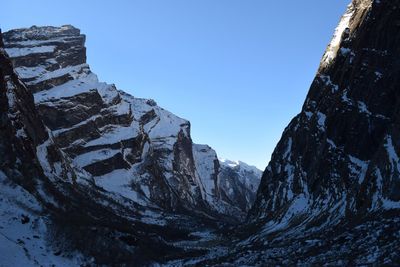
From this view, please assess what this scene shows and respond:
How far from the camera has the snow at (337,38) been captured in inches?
5778

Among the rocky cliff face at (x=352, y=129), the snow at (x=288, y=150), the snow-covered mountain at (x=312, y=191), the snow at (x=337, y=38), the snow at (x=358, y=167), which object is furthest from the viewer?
the snow at (x=288, y=150)

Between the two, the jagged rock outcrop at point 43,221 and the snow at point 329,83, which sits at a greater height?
the snow at point 329,83

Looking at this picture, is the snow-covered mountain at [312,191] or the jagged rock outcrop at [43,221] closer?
the snow-covered mountain at [312,191]

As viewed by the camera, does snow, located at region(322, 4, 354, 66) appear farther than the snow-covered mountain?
Yes

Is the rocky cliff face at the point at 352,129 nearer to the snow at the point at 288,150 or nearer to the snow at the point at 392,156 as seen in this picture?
the snow at the point at 392,156

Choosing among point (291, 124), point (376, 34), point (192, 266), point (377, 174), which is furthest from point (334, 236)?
point (291, 124)

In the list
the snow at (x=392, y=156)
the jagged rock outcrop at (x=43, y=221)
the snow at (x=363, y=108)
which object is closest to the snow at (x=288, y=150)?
the jagged rock outcrop at (x=43, y=221)

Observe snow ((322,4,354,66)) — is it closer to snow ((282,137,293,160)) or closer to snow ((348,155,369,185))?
snow ((282,137,293,160))

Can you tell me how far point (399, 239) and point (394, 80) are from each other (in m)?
54.5

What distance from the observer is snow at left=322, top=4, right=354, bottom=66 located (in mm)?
146750

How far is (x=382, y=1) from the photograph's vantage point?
123250 mm

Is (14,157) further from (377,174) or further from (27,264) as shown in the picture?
(377,174)

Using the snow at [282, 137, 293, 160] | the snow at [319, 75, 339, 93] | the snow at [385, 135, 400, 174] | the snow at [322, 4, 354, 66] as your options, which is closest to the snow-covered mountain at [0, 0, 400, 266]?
the snow at [385, 135, 400, 174]

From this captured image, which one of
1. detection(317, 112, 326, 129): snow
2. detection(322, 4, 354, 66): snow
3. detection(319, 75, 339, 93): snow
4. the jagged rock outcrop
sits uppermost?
detection(322, 4, 354, 66): snow
